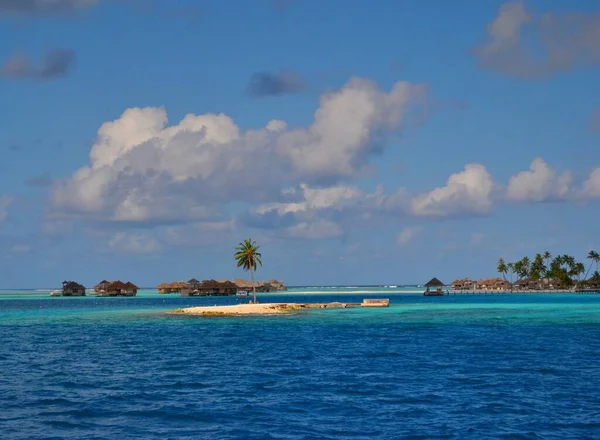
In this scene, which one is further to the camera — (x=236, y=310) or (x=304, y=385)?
(x=236, y=310)

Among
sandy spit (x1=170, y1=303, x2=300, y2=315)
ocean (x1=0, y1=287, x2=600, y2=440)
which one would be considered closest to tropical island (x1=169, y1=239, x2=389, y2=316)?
sandy spit (x1=170, y1=303, x2=300, y2=315)

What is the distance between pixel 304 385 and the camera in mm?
37375

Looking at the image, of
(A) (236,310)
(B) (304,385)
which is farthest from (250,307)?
(B) (304,385)

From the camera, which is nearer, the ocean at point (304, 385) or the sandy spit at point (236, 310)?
the ocean at point (304, 385)

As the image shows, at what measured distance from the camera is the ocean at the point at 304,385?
27234 mm

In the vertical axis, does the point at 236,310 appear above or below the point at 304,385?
above

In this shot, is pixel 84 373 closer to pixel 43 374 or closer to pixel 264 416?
pixel 43 374

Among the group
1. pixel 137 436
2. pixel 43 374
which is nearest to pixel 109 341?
pixel 43 374

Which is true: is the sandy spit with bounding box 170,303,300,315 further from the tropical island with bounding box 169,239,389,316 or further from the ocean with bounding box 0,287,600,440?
the ocean with bounding box 0,287,600,440

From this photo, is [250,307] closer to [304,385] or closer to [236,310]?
[236,310]

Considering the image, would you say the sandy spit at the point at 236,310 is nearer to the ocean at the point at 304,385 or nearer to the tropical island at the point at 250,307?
the tropical island at the point at 250,307

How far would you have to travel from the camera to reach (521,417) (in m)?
28.6

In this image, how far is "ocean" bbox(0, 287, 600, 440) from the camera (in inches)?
1072

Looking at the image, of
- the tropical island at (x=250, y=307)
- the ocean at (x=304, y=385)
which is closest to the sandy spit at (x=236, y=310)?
the tropical island at (x=250, y=307)
